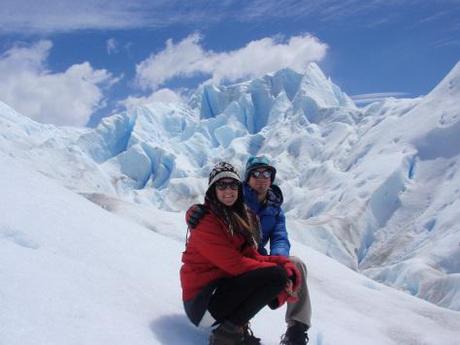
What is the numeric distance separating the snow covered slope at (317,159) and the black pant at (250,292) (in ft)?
33.2

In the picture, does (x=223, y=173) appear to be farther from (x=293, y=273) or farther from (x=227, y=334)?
(x=227, y=334)

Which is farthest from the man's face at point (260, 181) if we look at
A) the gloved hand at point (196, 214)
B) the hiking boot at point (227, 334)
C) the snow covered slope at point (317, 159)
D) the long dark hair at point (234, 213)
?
the snow covered slope at point (317, 159)

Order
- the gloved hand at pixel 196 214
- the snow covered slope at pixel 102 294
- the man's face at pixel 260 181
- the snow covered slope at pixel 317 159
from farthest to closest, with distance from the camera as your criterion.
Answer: the snow covered slope at pixel 317 159 → the man's face at pixel 260 181 → the gloved hand at pixel 196 214 → the snow covered slope at pixel 102 294

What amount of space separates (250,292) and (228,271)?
209 mm

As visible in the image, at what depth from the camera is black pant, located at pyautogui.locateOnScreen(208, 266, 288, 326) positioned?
3.32 metres

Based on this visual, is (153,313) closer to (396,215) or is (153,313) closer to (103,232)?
(103,232)

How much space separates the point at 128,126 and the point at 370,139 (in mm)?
53465

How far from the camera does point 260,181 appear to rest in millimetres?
4398

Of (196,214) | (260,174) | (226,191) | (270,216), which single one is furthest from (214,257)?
(260,174)

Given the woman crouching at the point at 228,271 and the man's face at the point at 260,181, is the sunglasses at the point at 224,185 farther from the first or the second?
the man's face at the point at 260,181

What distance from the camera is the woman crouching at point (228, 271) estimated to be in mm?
3336

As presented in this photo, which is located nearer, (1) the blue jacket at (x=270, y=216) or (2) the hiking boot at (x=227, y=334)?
(2) the hiking boot at (x=227, y=334)

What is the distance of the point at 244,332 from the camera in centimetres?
357

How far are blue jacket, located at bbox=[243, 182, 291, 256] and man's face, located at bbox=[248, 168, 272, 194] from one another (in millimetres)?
44
